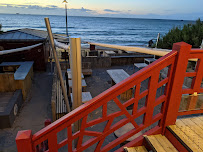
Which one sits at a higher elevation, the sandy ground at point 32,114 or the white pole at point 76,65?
the white pole at point 76,65

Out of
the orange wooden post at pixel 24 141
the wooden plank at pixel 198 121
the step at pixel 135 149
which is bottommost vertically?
the step at pixel 135 149

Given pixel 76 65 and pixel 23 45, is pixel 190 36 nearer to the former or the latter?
pixel 23 45

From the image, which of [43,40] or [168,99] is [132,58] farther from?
[168,99]

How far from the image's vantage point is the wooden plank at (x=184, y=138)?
2.04 metres

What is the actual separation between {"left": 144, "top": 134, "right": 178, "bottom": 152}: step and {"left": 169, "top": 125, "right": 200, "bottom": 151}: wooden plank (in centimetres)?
19

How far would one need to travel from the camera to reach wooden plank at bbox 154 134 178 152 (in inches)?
86.1

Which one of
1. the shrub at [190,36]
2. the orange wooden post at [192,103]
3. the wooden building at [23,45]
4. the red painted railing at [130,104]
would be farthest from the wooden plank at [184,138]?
the shrub at [190,36]

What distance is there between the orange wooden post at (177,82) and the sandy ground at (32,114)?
4.94 meters

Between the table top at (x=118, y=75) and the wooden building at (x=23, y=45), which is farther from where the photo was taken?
the wooden building at (x=23, y=45)

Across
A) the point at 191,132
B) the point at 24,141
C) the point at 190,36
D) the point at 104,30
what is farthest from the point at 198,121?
→ the point at 104,30

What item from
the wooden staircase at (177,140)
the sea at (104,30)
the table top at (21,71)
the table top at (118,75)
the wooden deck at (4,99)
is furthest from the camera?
the sea at (104,30)

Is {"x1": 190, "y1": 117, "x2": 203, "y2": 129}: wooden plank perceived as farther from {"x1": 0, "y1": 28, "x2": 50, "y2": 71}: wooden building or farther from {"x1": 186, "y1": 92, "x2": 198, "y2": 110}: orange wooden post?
{"x1": 0, "y1": 28, "x2": 50, "y2": 71}: wooden building

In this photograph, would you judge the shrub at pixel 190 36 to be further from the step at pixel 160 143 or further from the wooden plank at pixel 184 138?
the step at pixel 160 143

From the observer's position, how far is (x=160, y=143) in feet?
7.38
